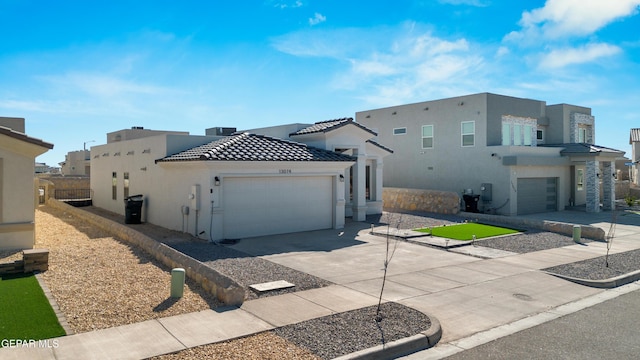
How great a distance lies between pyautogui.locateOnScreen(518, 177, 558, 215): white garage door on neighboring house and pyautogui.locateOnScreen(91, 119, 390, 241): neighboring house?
941 cm

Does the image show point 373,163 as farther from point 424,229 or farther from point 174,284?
point 174,284

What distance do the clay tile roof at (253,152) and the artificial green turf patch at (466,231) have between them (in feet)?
14.9

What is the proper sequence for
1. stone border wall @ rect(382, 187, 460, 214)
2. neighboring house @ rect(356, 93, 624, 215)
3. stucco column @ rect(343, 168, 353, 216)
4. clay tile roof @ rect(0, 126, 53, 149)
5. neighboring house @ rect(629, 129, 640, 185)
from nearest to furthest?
clay tile roof @ rect(0, 126, 53, 149) < stucco column @ rect(343, 168, 353, 216) < stone border wall @ rect(382, 187, 460, 214) < neighboring house @ rect(356, 93, 624, 215) < neighboring house @ rect(629, 129, 640, 185)

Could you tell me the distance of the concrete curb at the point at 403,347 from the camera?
643 centimetres

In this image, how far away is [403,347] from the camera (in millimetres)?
6793

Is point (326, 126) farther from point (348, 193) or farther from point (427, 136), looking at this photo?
point (427, 136)

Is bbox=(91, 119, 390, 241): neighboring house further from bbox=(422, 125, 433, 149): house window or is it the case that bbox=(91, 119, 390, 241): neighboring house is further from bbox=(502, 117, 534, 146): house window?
bbox=(502, 117, 534, 146): house window

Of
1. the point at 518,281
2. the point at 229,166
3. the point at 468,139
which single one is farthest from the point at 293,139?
the point at 518,281

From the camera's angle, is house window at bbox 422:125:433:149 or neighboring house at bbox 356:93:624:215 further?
house window at bbox 422:125:433:149

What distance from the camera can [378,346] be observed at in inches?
263

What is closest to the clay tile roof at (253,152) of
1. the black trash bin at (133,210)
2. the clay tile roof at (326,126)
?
the clay tile roof at (326,126)

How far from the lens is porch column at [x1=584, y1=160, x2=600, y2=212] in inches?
1038

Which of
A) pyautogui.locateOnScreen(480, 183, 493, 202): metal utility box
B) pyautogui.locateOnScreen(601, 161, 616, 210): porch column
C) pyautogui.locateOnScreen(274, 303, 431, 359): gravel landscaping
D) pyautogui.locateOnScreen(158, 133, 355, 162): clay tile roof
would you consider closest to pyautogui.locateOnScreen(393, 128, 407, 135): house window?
pyautogui.locateOnScreen(480, 183, 493, 202): metal utility box

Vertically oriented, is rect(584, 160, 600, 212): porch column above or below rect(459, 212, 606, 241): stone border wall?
above
